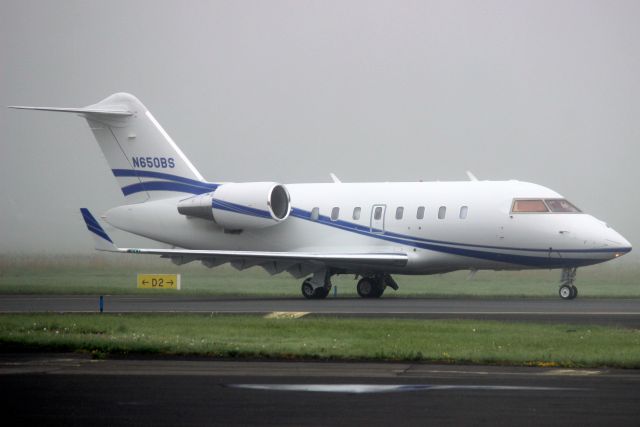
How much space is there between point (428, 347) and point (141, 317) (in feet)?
29.4

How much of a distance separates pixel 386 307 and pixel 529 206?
7.31 m

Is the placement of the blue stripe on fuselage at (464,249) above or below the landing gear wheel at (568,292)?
above

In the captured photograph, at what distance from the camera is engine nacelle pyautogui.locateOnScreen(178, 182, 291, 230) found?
125 feet

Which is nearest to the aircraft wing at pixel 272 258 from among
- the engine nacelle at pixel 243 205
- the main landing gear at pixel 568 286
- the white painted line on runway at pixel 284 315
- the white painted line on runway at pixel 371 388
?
the engine nacelle at pixel 243 205

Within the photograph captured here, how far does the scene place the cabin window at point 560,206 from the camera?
1380 inches

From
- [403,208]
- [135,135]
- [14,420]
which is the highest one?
[135,135]

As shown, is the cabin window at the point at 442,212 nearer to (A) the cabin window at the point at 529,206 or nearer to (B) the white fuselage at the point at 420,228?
(B) the white fuselage at the point at 420,228

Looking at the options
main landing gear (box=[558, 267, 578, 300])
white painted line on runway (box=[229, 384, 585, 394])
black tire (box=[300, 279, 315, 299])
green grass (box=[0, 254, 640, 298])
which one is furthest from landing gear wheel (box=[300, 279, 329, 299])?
white painted line on runway (box=[229, 384, 585, 394])

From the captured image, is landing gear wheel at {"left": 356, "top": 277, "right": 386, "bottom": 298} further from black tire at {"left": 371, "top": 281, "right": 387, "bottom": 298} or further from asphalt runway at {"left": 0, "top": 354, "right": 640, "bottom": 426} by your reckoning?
asphalt runway at {"left": 0, "top": 354, "right": 640, "bottom": 426}

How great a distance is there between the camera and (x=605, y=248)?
33781mm

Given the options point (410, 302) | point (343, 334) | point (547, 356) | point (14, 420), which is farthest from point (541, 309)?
point (14, 420)

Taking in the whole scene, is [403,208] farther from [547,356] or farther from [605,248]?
[547,356]

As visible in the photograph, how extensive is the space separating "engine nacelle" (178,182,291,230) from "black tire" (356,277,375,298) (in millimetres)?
3384

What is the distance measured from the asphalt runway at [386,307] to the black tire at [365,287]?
2.58m
